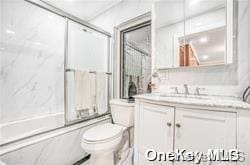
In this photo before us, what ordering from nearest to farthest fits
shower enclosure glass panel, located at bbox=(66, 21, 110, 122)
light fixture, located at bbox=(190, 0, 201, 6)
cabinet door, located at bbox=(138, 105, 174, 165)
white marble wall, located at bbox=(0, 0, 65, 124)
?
1. cabinet door, located at bbox=(138, 105, 174, 165)
2. light fixture, located at bbox=(190, 0, 201, 6)
3. white marble wall, located at bbox=(0, 0, 65, 124)
4. shower enclosure glass panel, located at bbox=(66, 21, 110, 122)

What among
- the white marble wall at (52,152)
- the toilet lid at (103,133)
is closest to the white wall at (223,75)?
the toilet lid at (103,133)

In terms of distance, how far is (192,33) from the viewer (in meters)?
1.40

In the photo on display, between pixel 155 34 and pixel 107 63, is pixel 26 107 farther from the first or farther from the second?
pixel 155 34

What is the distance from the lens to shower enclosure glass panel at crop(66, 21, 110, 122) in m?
1.75

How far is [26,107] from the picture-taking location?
1636 millimetres

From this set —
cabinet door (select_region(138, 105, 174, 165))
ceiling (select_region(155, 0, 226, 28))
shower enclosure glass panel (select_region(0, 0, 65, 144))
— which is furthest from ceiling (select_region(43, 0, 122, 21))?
cabinet door (select_region(138, 105, 174, 165))

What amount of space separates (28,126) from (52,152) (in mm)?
453

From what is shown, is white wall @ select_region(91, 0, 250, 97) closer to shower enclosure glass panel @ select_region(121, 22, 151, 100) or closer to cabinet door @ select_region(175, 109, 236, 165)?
shower enclosure glass panel @ select_region(121, 22, 151, 100)

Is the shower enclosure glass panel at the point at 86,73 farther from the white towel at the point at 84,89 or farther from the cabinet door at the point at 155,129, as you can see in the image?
the cabinet door at the point at 155,129

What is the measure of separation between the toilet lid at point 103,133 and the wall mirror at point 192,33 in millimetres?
959

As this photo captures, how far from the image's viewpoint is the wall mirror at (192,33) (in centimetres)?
120

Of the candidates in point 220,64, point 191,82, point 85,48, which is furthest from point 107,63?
point 220,64

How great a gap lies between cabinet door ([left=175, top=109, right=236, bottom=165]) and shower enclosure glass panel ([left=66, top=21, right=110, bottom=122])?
130 cm

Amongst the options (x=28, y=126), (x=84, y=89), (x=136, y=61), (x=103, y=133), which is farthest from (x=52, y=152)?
(x=136, y=61)
